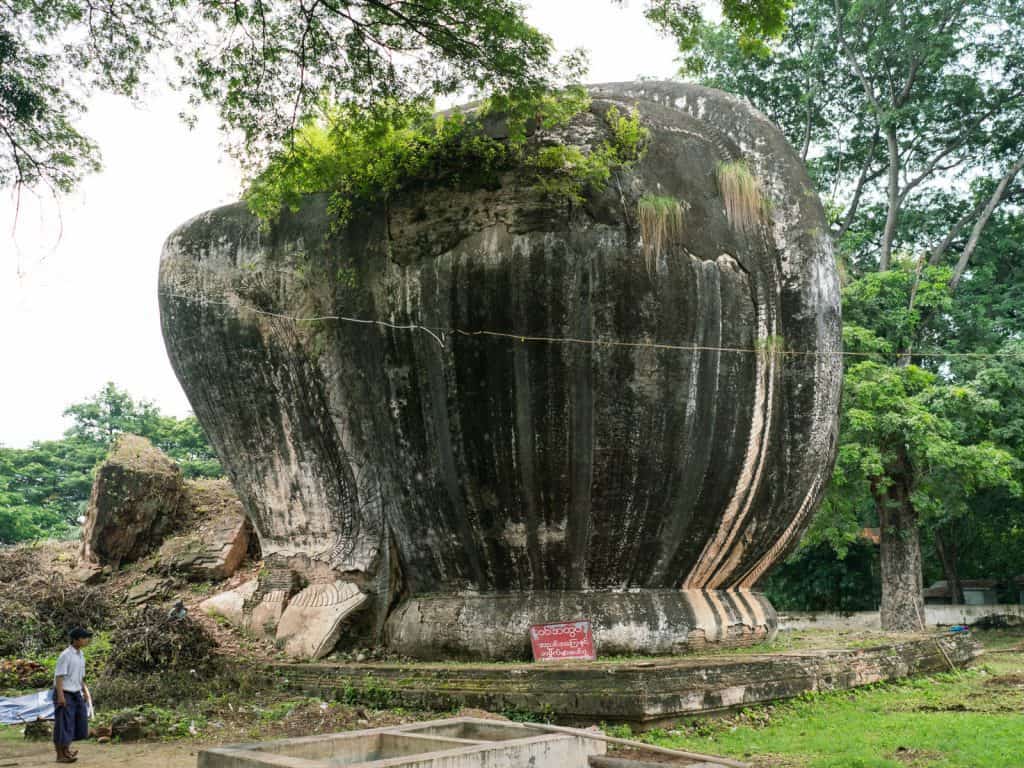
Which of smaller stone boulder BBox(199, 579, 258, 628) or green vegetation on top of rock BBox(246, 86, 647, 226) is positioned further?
smaller stone boulder BBox(199, 579, 258, 628)

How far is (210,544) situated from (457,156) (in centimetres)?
604

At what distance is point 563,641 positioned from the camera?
763 cm

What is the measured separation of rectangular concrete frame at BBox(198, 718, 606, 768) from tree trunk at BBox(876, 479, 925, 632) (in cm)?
1111

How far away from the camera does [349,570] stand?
905cm

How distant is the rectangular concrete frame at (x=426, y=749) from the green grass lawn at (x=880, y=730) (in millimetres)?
1491

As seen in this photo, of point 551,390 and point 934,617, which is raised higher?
point 551,390

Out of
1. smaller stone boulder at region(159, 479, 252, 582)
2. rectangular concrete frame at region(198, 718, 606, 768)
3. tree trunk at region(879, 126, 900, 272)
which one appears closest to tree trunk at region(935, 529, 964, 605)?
tree trunk at region(879, 126, 900, 272)

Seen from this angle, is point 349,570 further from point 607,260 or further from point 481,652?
point 607,260

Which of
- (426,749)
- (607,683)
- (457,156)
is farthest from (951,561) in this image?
(426,749)

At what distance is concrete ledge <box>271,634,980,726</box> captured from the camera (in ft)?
21.5

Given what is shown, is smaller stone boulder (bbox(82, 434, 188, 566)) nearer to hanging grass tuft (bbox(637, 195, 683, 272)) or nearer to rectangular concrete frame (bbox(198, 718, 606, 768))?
hanging grass tuft (bbox(637, 195, 683, 272))

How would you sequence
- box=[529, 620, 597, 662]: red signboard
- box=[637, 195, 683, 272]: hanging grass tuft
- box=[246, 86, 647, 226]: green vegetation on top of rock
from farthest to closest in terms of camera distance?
box=[637, 195, 683, 272]: hanging grass tuft < box=[246, 86, 647, 226]: green vegetation on top of rock < box=[529, 620, 597, 662]: red signboard

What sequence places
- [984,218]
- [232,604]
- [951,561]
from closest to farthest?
[232,604]
[984,218]
[951,561]

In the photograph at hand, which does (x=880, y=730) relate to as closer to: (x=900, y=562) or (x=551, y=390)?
(x=551, y=390)
